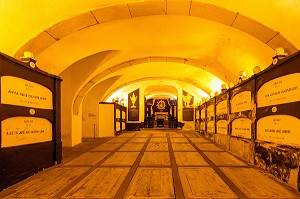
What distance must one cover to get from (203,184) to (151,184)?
831 millimetres

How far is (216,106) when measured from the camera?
9.81 m

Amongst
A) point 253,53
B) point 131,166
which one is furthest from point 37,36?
point 253,53

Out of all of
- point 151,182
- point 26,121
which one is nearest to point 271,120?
point 151,182

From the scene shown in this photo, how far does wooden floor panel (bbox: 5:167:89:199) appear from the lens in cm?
348

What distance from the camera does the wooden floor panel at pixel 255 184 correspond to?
3448 millimetres

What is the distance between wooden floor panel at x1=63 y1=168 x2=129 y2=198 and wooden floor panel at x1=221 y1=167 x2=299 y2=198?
76.8 inches

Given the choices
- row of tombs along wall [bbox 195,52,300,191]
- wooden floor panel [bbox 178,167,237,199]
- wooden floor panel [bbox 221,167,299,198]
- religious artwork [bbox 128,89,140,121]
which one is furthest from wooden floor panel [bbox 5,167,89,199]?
religious artwork [bbox 128,89,140,121]

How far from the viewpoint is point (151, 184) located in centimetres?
388

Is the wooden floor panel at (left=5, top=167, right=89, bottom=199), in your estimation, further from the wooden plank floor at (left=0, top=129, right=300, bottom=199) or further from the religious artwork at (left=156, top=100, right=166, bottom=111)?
the religious artwork at (left=156, top=100, right=166, bottom=111)

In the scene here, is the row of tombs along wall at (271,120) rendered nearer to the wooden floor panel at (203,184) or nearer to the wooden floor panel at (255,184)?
the wooden floor panel at (255,184)

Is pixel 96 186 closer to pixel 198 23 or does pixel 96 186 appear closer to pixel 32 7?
pixel 32 7

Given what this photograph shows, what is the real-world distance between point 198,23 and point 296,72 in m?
3.47

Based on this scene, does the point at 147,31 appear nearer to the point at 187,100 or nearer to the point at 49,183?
the point at 49,183

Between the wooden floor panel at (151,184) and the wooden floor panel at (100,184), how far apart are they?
9.7 inches
